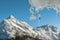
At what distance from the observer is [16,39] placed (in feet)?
185

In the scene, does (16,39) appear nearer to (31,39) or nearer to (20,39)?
(20,39)

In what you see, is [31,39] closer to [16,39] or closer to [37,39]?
[37,39]

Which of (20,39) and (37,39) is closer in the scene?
(20,39)

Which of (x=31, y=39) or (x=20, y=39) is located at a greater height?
(x=31, y=39)

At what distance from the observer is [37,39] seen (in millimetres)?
61281

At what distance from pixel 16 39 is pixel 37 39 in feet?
25.2

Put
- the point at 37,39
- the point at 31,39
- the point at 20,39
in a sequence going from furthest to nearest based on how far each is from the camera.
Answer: the point at 31,39 < the point at 37,39 < the point at 20,39

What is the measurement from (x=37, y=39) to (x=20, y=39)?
713cm

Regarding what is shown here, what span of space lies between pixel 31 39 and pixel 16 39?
10618 millimetres

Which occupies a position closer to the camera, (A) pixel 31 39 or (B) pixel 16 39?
(B) pixel 16 39

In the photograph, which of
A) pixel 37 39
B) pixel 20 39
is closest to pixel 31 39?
pixel 37 39

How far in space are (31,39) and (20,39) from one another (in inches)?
416

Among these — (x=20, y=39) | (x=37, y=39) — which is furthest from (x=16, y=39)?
(x=37, y=39)

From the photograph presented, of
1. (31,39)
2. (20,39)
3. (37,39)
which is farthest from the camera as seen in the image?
(31,39)
